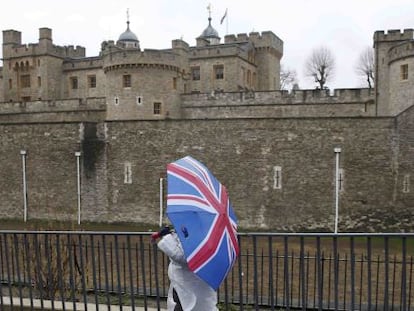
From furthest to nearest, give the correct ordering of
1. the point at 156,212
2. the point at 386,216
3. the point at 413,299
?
1. the point at 156,212
2. the point at 386,216
3. the point at 413,299

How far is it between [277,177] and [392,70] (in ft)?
29.1

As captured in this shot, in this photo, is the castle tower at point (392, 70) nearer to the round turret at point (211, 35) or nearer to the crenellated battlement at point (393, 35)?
the crenellated battlement at point (393, 35)

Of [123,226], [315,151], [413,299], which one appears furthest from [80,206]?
[413,299]

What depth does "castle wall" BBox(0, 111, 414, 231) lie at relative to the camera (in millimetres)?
17625

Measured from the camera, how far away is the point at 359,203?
17.8 metres

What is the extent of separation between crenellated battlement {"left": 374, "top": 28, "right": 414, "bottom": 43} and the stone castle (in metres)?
0.10

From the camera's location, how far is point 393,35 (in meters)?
24.9

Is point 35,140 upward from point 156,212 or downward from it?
upward

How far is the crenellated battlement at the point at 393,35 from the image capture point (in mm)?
24469

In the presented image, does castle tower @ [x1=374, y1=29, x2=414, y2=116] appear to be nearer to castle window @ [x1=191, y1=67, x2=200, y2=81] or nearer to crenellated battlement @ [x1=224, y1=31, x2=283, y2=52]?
crenellated battlement @ [x1=224, y1=31, x2=283, y2=52]

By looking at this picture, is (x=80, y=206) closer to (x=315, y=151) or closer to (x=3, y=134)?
(x=3, y=134)

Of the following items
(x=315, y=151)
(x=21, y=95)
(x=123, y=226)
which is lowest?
(x=123, y=226)

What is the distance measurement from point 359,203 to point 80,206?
11501mm

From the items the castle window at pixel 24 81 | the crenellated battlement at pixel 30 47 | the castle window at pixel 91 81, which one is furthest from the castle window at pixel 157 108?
the castle window at pixel 24 81
